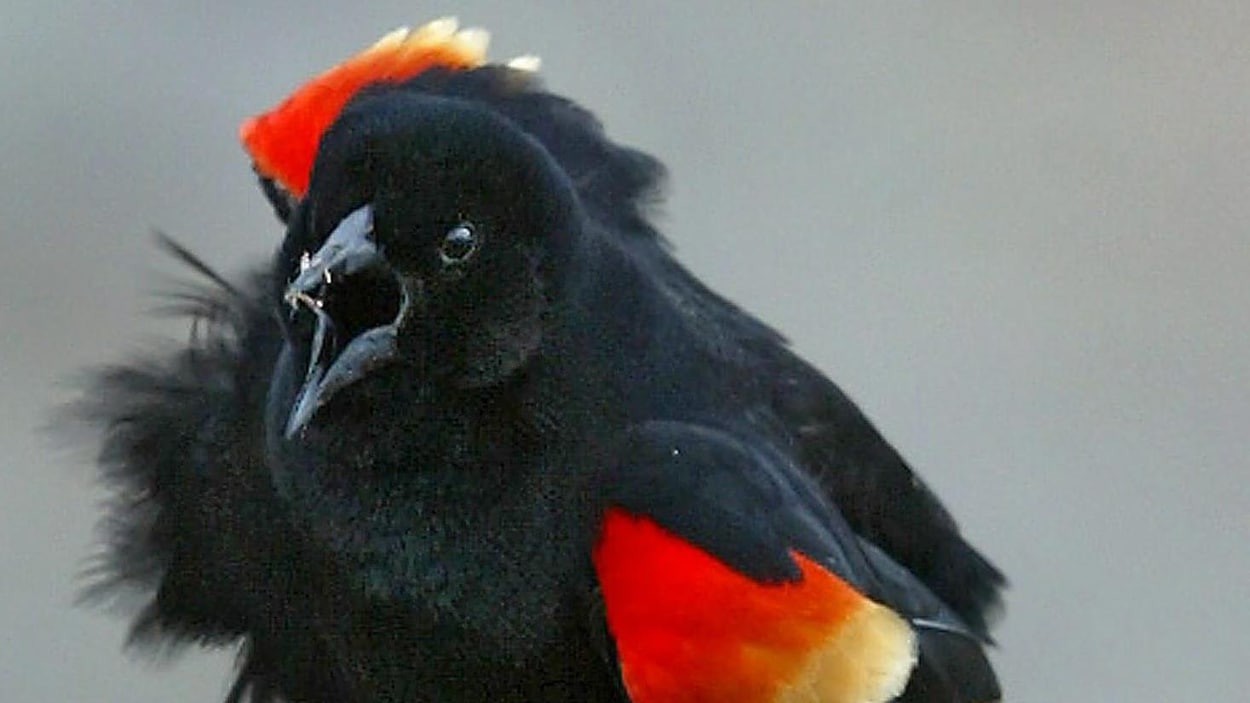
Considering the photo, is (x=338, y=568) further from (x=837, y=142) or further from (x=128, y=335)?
(x=837, y=142)

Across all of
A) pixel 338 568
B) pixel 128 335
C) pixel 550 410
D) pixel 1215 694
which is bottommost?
pixel 128 335

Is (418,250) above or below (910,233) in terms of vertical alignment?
above

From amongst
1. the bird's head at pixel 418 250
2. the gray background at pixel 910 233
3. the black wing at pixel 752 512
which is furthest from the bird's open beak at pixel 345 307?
the gray background at pixel 910 233

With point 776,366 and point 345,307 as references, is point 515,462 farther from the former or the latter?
point 776,366

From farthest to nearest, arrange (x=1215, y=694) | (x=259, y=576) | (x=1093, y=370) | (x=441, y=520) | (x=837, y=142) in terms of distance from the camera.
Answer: (x=837, y=142) → (x=1093, y=370) → (x=1215, y=694) → (x=259, y=576) → (x=441, y=520)

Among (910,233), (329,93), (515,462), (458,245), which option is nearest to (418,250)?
(458,245)

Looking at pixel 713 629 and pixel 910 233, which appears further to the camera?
pixel 910 233

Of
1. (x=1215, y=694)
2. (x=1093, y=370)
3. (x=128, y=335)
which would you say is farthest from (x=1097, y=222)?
(x=128, y=335)
